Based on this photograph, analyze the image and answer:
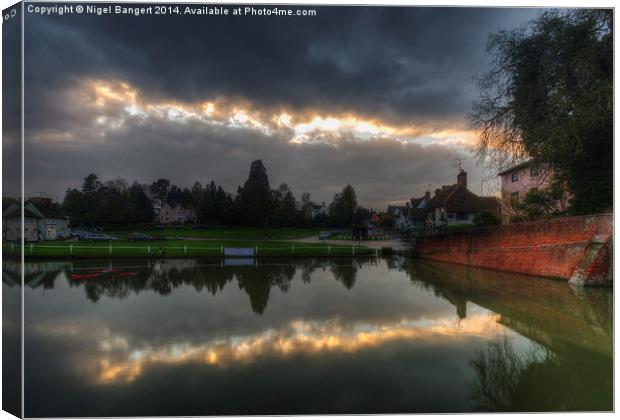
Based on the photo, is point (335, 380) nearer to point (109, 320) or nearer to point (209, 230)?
point (109, 320)

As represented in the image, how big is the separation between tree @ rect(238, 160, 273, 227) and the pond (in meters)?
4.26

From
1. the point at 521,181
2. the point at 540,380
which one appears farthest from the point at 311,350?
the point at 521,181

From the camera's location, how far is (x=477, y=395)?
145 inches

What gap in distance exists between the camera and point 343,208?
15359 millimetres

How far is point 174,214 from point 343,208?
7183 mm

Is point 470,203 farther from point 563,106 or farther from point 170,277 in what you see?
point 170,277

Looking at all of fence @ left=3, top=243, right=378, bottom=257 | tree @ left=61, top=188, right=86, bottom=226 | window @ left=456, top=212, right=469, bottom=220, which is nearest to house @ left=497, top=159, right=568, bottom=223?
window @ left=456, top=212, right=469, bottom=220

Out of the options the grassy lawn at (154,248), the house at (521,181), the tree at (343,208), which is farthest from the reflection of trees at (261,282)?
the house at (521,181)

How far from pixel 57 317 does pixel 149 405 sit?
4.84 m

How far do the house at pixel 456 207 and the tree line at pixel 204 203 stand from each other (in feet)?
12.4

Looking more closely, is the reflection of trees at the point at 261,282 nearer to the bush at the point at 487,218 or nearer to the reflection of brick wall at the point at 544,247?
the reflection of brick wall at the point at 544,247

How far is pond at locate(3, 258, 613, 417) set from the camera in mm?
3600

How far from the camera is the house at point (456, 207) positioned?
13.6m

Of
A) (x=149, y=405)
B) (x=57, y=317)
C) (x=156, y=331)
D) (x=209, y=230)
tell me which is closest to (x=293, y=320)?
(x=156, y=331)
